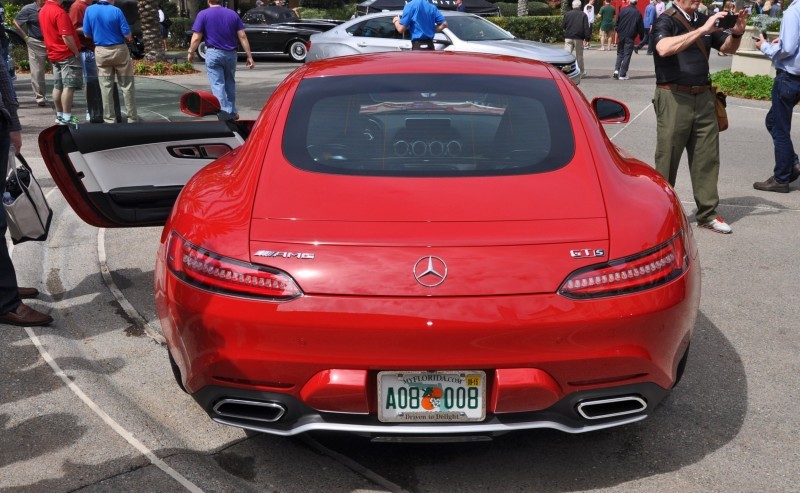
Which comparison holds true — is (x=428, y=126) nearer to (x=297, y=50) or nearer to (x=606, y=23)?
(x=297, y=50)

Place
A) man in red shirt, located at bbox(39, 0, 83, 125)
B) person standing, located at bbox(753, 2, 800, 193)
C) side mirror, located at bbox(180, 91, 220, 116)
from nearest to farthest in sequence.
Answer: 1. side mirror, located at bbox(180, 91, 220, 116)
2. person standing, located at bbox(753, 2, 800, 193)
3. man in red shirt, located at bbox(39, 0, 83, 125)

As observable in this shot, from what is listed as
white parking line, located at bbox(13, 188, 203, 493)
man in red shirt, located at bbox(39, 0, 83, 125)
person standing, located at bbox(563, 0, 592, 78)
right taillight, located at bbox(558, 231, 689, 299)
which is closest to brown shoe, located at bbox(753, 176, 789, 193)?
right taillight, located at bbox(558, 231, 689, 299)

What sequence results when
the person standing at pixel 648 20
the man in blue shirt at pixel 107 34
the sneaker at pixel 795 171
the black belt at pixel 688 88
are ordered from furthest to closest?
the person standing at pixel 648 20 < the man in blue shirt at pixel 107 34 < the sneaker at pixel 795 171 < the black belt at pixel 688 88

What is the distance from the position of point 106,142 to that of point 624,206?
120 inches

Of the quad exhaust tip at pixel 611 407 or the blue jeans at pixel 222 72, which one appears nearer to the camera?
the quad exhaust tip at pixel 611 407

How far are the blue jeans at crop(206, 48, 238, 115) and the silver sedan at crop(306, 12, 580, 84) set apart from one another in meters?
3.59

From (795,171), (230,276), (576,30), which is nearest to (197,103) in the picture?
(230,276)

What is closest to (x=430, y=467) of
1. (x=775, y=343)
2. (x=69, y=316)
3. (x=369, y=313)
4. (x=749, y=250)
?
(x=369, y=313)

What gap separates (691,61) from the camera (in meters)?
6.66

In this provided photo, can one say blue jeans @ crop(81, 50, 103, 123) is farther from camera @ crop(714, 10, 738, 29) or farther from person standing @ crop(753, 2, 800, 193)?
person standing @ crop(753, 2, 800, 193)

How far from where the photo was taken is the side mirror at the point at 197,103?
497cm

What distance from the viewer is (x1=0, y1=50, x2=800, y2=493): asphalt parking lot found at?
3.39 meters

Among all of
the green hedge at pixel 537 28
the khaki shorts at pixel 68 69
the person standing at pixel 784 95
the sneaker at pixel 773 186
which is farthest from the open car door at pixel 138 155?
the green hedge at pixel 537 28

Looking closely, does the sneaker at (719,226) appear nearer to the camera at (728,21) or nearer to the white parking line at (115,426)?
the camera at (728,21)
